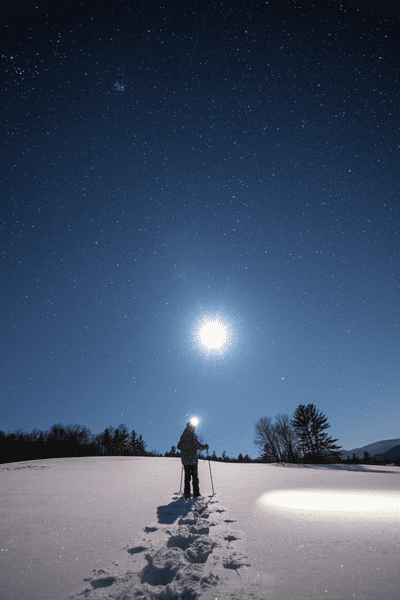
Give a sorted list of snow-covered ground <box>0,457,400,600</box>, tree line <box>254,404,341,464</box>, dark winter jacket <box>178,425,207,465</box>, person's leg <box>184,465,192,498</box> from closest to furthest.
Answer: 1. snow-covered ground <box>0,457,400,600</box>
2. person's leg <box>184,465,192,498</box>
3. dark winter jacket <box>178,425,207,465</box>
4. tree line <box>254,404,341,464</box>

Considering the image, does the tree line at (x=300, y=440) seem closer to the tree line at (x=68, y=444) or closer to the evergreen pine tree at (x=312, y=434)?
the evergreen pine tree at (x=312, y=434)

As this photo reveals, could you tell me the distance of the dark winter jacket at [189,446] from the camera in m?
7.18

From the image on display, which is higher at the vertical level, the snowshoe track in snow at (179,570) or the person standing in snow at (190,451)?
the person standing in snow at (190,451)

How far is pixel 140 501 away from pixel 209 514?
1948mm

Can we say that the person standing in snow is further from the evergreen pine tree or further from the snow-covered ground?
the evergreen pine tree

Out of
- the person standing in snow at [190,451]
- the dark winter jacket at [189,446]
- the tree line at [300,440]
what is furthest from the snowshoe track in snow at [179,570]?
the tree line at [300,440]

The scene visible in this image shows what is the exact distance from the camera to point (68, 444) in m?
49.0

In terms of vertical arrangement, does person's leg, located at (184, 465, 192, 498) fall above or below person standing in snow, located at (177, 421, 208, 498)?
below

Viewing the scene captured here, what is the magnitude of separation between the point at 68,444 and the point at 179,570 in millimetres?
58225

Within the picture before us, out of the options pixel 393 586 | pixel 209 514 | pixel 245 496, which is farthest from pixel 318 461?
pixel 393 586

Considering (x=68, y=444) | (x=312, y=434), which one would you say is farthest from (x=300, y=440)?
(x=68, y=444)

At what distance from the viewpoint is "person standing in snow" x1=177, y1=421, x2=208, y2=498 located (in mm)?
6848

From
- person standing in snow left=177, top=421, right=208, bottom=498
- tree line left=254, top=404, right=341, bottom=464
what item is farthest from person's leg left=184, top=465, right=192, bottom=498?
tree line left=254, top=404, right=341, bottom=464

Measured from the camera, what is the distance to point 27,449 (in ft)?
157
